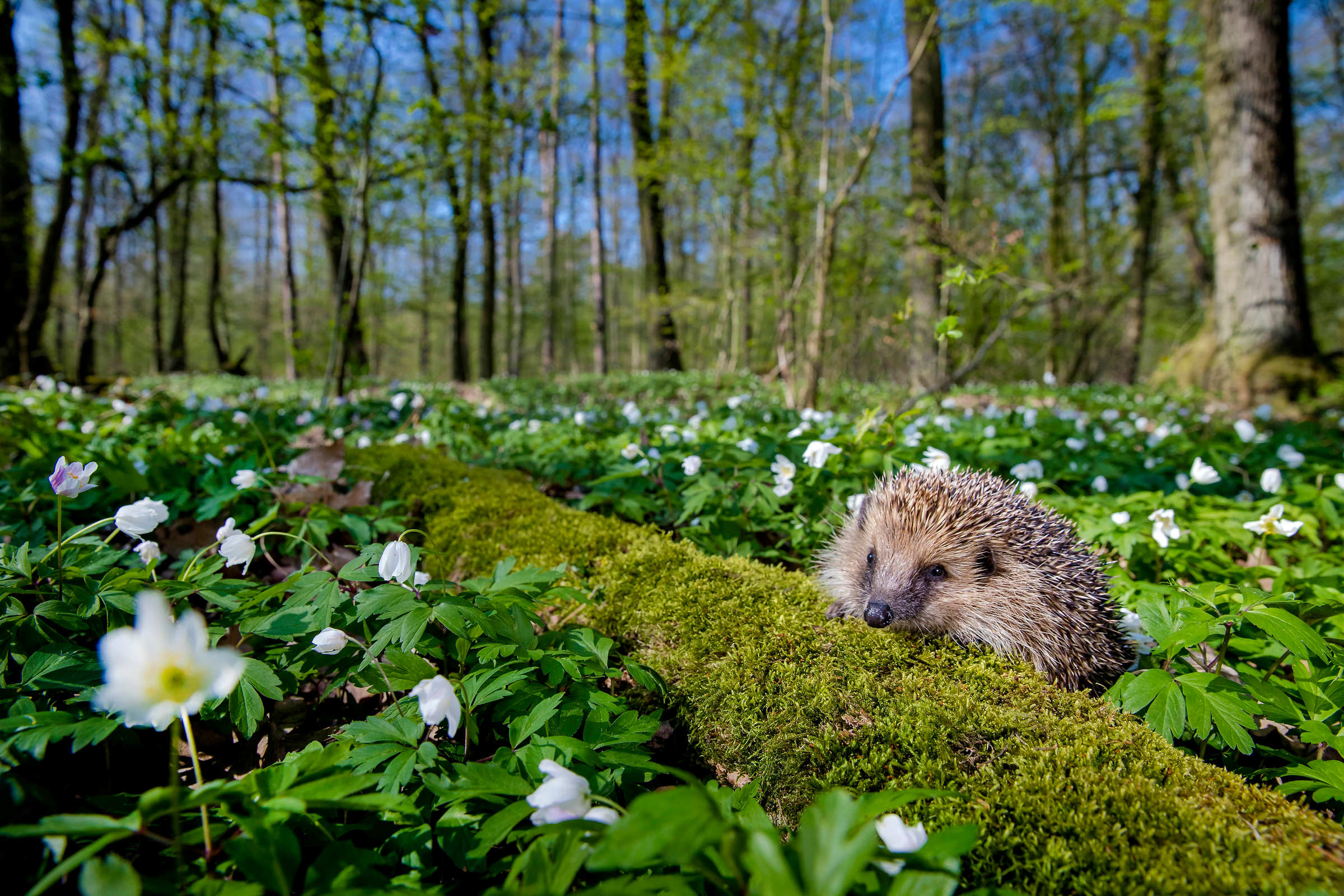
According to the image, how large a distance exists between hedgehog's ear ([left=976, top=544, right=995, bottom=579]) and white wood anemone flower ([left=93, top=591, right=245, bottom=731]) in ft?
8.21

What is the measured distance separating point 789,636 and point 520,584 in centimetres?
92

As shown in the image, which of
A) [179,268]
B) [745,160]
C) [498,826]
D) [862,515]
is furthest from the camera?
[179,268]

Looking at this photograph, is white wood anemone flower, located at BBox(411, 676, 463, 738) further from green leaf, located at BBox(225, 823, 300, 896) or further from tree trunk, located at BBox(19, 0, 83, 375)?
→ tree trunk, located at BBox(19, 0, 83, 375)

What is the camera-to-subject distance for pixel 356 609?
171 centimetres

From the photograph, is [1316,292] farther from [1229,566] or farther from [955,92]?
[1229,566]

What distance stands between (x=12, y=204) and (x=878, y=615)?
674 inches

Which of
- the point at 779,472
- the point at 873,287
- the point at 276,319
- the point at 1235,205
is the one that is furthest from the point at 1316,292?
the point at 276,319

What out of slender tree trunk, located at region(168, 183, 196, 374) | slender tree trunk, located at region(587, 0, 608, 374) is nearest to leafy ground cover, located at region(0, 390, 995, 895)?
slender tree trunk, located at region(587, 0, 608, 374)

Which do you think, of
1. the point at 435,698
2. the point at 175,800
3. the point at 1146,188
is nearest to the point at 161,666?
the point at 175,800

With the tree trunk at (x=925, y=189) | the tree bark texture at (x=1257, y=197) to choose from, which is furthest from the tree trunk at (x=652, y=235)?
the tree bark texture at (x=1257, y=197)

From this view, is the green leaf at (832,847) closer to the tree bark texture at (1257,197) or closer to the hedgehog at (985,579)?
the hedgehog at (985,579)

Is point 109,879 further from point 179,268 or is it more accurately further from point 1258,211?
point 179,268

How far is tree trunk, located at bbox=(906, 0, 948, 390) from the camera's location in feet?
29.5

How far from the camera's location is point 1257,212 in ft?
29.1
